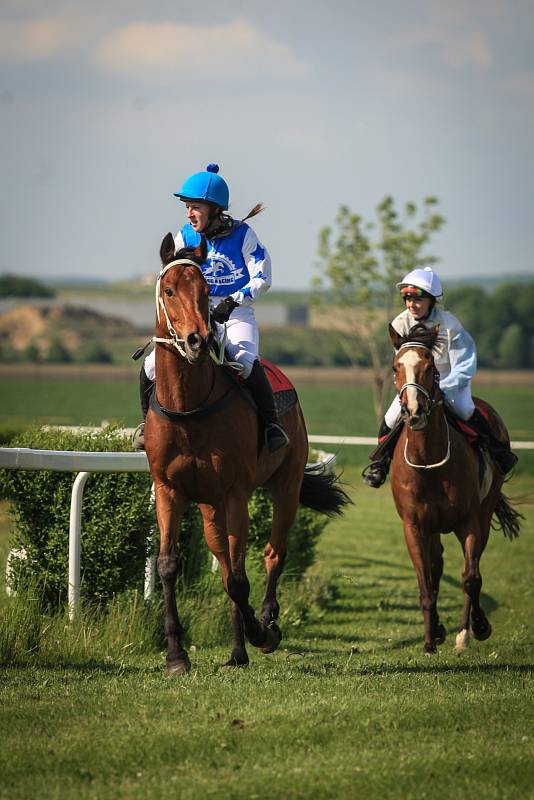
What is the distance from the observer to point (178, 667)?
631 cm

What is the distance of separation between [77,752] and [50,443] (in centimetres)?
361

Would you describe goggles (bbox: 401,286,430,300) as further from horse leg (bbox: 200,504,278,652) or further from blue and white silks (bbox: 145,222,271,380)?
horse leg (bbox: 200,504,278,652)

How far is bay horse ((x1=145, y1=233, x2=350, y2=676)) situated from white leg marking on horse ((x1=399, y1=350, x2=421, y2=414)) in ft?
3.58

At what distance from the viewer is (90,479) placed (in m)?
7.89

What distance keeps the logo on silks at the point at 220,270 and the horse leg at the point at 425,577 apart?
2144 mm

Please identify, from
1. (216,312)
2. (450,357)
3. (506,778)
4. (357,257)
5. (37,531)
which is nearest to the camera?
(506,778)

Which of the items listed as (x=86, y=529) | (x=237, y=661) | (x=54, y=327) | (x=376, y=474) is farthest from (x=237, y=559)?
(x=54, y=327)

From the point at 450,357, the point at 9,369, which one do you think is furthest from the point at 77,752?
the point at 9,369

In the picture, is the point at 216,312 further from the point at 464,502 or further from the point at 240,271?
the point at 464,502

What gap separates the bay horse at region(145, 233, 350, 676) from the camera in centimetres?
614

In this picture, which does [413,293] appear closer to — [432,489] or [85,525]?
[432,489]

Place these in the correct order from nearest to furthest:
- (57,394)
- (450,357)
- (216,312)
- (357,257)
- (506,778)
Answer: (506,778)
(216,312)
(450,357)
(357,257)
(57,394)

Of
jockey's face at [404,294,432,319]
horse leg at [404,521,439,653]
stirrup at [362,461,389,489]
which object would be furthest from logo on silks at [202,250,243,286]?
horse leg at [404,521,439,653]

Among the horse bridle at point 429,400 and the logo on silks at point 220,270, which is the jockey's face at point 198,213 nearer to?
the logo on silks at point 220,270
